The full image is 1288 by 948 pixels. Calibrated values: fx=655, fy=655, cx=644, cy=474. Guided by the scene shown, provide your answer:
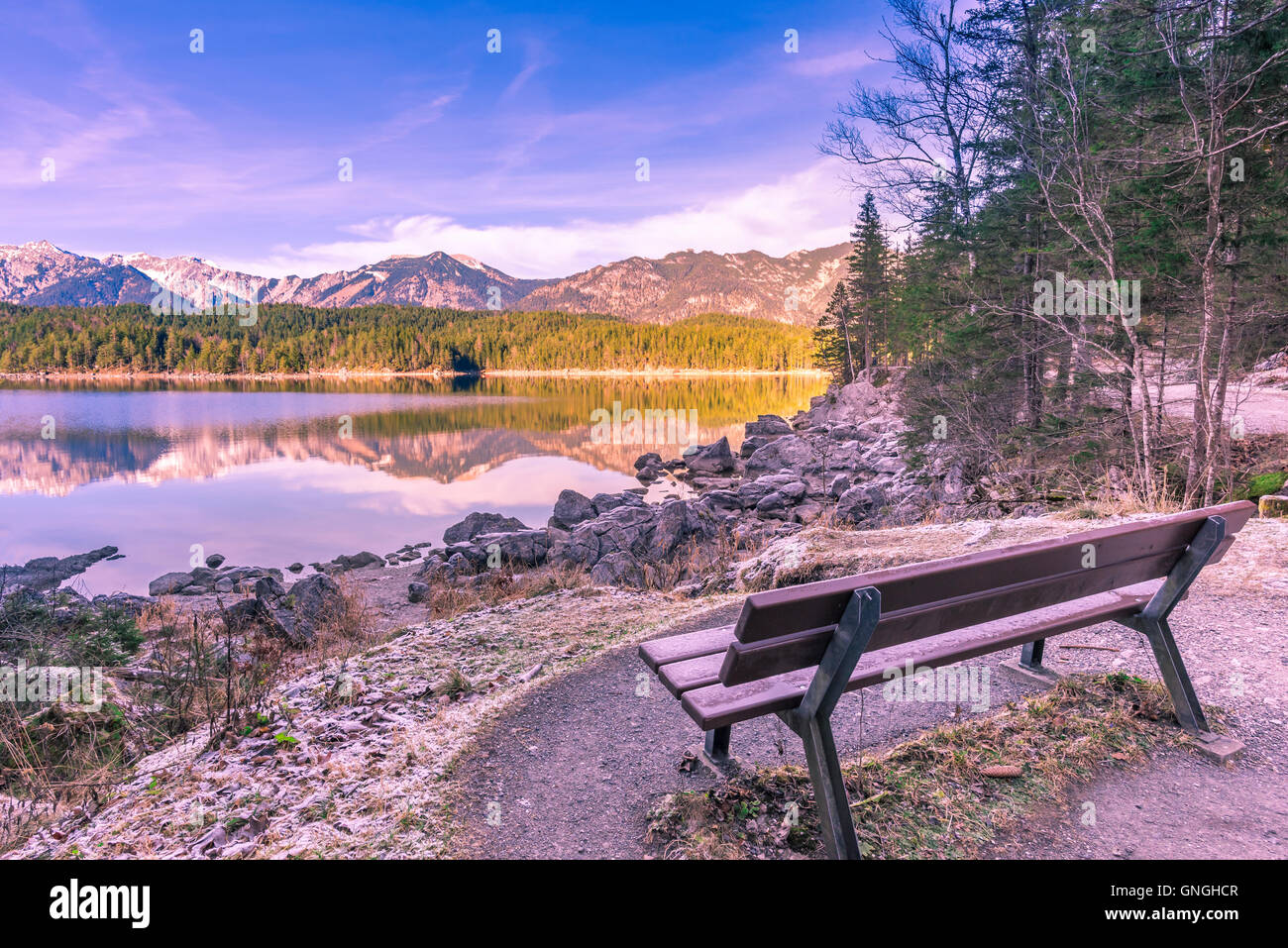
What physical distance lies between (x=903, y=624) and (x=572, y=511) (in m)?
15.6

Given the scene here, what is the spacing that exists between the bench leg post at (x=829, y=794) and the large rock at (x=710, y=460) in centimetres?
2601

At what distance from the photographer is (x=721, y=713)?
2.64m

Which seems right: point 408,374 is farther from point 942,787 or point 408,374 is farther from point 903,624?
point 903,624

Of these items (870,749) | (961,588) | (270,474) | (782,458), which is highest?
(961,588)

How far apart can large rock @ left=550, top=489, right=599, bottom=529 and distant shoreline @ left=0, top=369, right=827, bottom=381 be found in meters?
105

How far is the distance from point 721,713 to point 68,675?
6168mm

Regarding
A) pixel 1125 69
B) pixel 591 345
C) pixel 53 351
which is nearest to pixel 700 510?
pixel 1125 69

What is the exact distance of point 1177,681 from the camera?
364cm

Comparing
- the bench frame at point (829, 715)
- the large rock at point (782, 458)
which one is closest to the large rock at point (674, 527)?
the bench frame at point (829, 715)

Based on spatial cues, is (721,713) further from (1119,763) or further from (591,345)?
(591,345)

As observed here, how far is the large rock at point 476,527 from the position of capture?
16.3m

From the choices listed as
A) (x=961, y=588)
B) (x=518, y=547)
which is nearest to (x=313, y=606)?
(x=518, y=547)

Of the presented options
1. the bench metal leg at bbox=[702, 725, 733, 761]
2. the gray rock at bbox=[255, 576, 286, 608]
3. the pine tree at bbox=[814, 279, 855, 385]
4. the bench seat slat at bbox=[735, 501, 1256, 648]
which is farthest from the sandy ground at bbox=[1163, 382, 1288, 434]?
the pine tree at bbox=[814, 279, 855, 385]

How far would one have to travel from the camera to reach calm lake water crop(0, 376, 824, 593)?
57.9 ft
